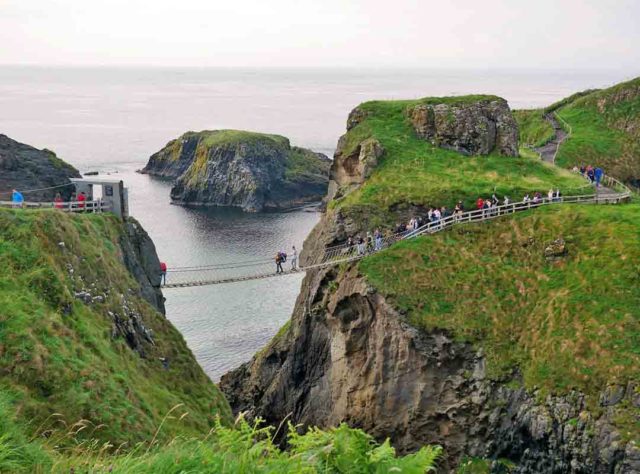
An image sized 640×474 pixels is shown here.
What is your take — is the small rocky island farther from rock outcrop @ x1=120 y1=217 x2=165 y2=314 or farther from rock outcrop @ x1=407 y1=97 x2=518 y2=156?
rock outcrop @ x1=120 y1=217 x2=165 y2=314

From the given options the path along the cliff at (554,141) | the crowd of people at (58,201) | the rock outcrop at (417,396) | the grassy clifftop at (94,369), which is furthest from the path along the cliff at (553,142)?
the grassy clifftop at (94,369)

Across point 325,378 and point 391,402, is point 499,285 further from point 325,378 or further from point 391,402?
point 325,378

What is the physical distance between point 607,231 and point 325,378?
2252 centimetres

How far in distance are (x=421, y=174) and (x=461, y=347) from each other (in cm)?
1875

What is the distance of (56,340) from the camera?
3084 cm

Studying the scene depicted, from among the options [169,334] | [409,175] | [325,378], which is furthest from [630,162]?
[169,334]

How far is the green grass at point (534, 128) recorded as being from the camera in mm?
90812

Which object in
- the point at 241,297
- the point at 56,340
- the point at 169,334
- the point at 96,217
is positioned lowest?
the point at 241,297

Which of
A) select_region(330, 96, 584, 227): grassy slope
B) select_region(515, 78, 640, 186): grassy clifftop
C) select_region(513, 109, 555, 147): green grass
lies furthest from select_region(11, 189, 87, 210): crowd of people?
select_region(513, 109, 555, 147): green grass

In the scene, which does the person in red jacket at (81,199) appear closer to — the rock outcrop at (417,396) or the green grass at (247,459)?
the rock outcrop at (417,396)

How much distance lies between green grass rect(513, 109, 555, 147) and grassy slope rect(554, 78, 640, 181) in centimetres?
287

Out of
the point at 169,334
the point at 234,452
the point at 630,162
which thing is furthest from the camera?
the point at 630,162

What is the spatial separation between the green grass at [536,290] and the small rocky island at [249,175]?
3514 inches

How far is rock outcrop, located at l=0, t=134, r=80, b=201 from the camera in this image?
4897 centimetres
